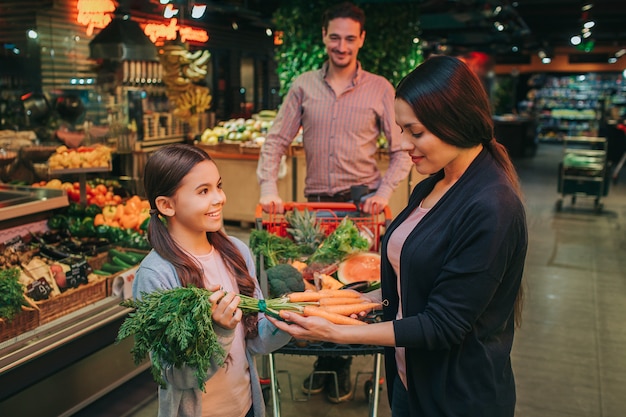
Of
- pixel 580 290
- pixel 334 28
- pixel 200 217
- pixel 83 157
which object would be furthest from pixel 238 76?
pixel 200 217

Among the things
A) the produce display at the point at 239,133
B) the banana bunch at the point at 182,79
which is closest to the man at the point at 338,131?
the produce display at the point at 239,133

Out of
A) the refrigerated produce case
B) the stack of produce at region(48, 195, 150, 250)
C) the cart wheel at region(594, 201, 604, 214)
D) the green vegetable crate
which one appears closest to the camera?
the refrigerated produce case

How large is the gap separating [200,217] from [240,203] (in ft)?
20.4

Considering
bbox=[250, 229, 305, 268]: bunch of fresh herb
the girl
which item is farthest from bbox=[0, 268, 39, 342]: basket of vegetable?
the girl

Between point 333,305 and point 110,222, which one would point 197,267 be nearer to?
point 333,305

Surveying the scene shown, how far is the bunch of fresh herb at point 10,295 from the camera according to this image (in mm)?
3090

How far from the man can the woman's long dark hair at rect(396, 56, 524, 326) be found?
1886 mm

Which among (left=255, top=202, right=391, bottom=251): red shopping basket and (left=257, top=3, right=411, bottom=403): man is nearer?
(left=255, top=202, right=391, bottom=251): red shopping basket

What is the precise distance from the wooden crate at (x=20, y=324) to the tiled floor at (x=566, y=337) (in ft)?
2.56

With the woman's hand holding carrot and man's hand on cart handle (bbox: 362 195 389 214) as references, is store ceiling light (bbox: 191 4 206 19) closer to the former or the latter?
man's hand on cart handle (bbox: 362 195 389 214)

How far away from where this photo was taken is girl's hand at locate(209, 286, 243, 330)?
172 cm

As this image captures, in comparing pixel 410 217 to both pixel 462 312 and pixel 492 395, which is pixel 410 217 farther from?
pixel 492 395

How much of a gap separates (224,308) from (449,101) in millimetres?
824

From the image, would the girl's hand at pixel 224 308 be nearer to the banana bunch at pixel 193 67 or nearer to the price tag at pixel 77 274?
the price tag at pixel 77 274
